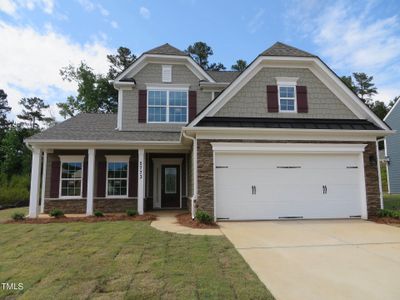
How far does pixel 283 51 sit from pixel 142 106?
265 inches

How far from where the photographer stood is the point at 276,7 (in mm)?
12492

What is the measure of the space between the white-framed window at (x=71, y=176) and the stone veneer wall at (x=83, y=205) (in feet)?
1.11

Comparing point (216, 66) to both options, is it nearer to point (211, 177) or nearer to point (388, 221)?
point (211, 177)

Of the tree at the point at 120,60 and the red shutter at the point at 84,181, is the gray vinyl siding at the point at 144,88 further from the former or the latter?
the tree at the point at 120,60

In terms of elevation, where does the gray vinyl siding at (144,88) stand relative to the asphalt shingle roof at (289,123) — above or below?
above

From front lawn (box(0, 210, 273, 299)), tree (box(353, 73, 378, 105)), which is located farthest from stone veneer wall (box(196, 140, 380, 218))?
tree (box(353, 73, 378, 105))

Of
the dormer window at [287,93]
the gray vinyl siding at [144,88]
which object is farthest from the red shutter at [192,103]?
the dormer window at [287,93]

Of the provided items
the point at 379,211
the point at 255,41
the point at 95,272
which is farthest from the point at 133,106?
the point at 379,211

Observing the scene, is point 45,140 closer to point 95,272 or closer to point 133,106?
point 133,106

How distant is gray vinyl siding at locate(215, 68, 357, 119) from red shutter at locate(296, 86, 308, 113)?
5.1 inches

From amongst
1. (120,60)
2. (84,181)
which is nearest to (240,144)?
(84,181)

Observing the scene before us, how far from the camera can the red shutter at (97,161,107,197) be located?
12.8m

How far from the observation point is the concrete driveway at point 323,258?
397cm

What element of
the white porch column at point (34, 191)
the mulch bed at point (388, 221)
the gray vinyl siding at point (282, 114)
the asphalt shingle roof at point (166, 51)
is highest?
the asphalt shingle roof at point (166, 51)
